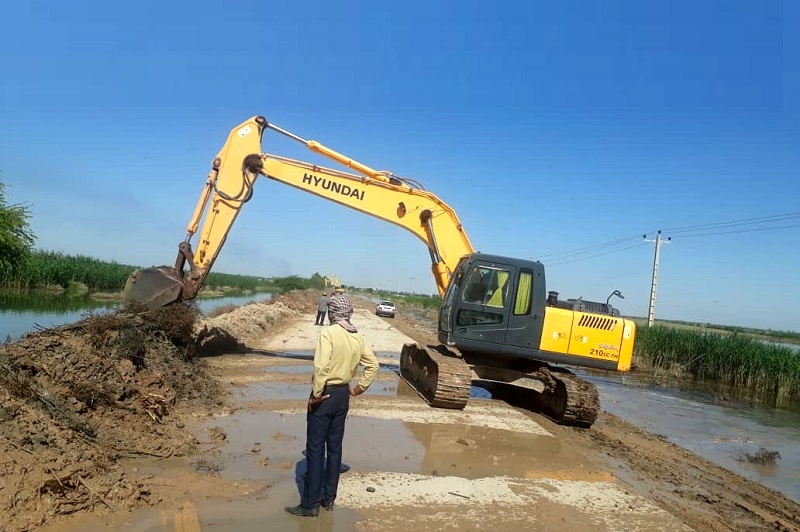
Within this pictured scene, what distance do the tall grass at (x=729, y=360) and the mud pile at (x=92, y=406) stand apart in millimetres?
19732

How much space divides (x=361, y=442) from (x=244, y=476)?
7.24 ft

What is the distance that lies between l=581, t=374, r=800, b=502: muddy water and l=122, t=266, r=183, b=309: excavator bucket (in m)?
10.7

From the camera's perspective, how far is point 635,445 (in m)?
10.2

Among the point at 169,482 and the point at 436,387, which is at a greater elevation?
the point at 436,387

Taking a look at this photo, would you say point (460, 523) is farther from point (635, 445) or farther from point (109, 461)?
point (635, 445)

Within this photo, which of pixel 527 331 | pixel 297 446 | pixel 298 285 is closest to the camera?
pixel 297 446

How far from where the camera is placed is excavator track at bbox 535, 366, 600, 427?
10672mm

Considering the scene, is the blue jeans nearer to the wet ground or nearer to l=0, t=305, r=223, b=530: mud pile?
the wet ground

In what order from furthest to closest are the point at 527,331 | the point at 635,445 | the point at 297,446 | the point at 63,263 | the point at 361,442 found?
the point at 63,263 → the point at 527,331 → the point at 635,445 → the point at 361,442 → the point at 297,446

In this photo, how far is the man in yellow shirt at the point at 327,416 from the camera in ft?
17.2

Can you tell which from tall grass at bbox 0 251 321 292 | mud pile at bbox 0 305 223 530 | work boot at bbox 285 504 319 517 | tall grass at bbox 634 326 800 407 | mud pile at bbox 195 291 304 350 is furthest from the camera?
tall grass at bbox 0 251 321 292

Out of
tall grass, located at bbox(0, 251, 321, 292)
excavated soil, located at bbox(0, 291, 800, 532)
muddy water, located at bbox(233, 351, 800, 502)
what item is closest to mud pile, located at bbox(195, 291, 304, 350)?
muddy water, located at bbox(233, 351, 800, 502)

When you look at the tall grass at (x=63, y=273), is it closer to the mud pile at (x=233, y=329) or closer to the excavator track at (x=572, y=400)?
the mud pile at (x=233, y=329)

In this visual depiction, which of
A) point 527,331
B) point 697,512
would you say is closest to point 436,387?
point 527,331
